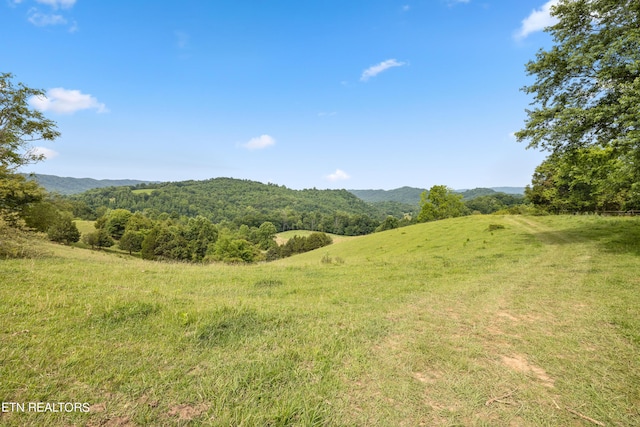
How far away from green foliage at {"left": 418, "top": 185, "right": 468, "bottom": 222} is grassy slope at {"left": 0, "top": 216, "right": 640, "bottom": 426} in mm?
56028

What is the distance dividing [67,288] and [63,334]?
3.57m

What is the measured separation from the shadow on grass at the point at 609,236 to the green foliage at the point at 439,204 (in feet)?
117

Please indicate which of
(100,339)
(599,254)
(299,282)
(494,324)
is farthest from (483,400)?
(599,254)

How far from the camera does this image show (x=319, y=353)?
492 cm

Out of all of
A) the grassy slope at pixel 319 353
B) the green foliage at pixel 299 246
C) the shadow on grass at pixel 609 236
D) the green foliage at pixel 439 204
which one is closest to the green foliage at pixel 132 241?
the green foliage at pixel 299 246

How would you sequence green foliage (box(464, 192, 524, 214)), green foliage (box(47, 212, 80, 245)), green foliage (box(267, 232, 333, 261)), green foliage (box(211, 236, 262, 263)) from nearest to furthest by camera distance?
green foliage (box(47, 212, 80, 245)) → green foliage (box(211, 236, 262, 263)) → green foliage (box(267, 232, 333, 261)) → green foliage (box(464, 192, 524, 214))

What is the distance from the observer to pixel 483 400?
3.85 meters

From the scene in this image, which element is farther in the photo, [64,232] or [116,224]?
[116,224]

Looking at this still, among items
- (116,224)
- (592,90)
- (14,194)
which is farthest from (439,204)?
(116,224)

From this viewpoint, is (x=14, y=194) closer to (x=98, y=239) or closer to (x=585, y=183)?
(x=585, y=183)

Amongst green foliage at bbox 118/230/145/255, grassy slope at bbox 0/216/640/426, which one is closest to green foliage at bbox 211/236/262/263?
green foliage at bbox 118/230/145/255

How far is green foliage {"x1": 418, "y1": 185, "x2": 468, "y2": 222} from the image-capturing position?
63031 mm

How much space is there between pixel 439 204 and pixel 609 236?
145 feet

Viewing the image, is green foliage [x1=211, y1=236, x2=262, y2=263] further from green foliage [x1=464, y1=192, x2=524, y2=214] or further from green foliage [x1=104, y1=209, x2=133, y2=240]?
green foliage [x1=464, y1=192, x2=524, y2=214]
